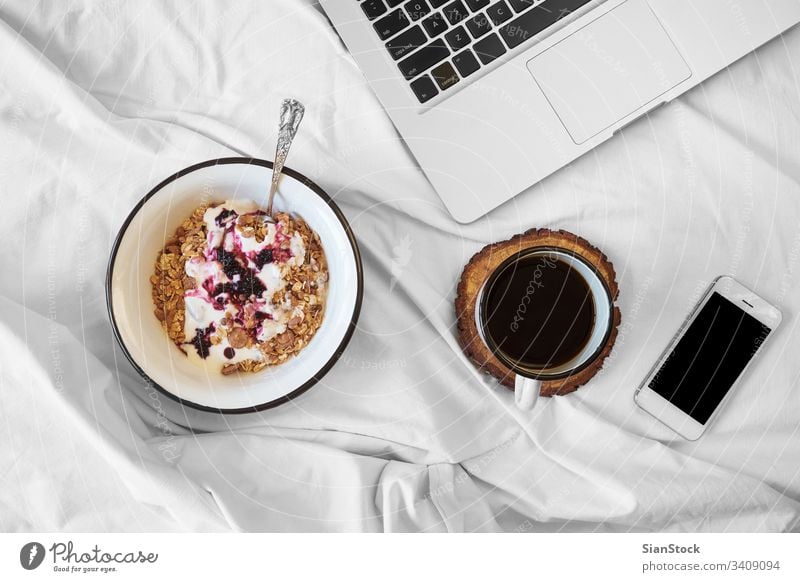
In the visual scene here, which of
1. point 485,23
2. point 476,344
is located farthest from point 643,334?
point 485,23

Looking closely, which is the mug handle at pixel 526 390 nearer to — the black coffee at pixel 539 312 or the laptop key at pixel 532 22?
the black coffee at pixel 539 312

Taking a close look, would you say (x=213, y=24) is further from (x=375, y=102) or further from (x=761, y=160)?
(x=761, y=160)

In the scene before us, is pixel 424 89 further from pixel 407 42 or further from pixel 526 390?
pixel 526 390

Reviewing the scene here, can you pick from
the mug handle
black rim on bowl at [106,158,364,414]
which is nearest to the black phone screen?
the mug handle

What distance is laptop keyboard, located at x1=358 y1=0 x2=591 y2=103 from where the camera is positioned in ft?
1.59

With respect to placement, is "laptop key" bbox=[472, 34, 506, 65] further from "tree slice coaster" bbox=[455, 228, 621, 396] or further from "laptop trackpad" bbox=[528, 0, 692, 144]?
"tree slice coaster" bbox=[455, 228, 621, 396]

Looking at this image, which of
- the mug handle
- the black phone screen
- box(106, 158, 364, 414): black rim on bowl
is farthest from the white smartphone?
box(106, 158, 364, 414): black rim on bowl

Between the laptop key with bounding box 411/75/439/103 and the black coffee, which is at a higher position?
the laptop key with bounding box 411/75/439/103

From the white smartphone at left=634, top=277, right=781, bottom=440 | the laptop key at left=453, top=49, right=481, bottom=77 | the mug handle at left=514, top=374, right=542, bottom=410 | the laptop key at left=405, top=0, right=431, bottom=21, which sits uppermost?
the laptop key at left=405, top=0, right=431, bottom=21

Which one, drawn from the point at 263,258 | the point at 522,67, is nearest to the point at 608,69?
the point at 522,67

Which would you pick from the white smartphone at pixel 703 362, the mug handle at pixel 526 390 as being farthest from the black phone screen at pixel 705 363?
the mug handle at pixel 526 390

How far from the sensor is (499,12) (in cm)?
49

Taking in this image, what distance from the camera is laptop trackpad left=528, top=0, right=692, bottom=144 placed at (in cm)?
50

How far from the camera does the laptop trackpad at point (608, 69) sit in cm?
50
